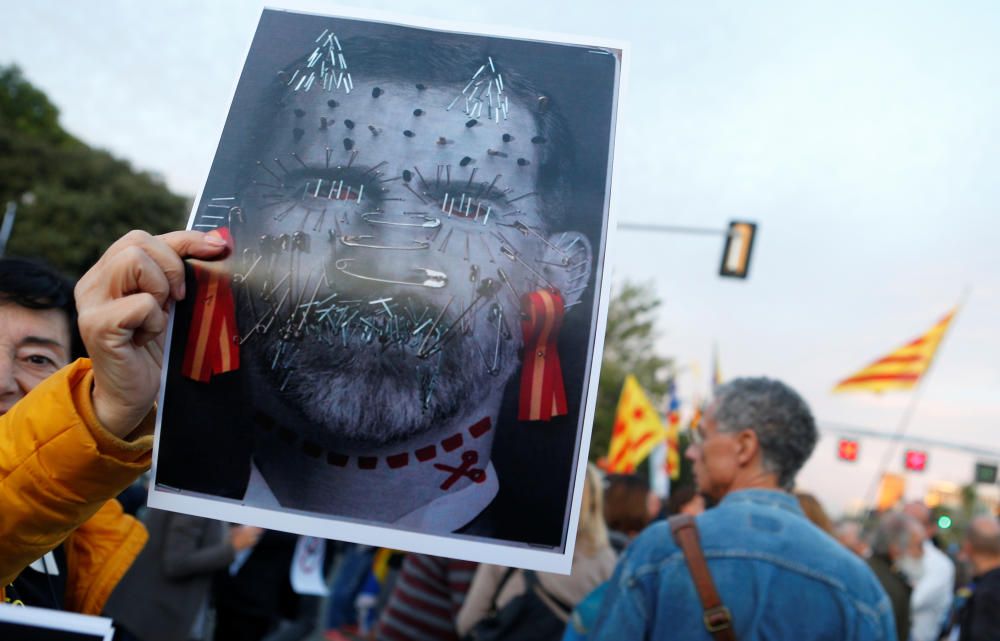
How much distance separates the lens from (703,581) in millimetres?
2264

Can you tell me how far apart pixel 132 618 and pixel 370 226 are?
12.7 feet

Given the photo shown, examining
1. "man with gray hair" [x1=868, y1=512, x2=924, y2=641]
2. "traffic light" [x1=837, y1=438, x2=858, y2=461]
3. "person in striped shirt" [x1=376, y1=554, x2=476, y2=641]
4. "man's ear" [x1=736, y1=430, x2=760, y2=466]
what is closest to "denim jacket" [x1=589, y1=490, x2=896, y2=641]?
"man's ear" [x1=736, y1=430, x2=760, y2=466]

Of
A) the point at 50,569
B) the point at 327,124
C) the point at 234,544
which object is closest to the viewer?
the point at 327,124

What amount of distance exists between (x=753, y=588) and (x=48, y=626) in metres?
1.81

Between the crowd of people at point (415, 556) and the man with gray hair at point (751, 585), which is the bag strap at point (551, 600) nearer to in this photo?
the crowd of people at point (415, 556)

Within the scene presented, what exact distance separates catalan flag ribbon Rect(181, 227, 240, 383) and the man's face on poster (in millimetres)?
22

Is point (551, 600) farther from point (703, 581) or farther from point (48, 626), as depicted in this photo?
point (48, 626)

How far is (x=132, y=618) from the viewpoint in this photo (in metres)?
4.34

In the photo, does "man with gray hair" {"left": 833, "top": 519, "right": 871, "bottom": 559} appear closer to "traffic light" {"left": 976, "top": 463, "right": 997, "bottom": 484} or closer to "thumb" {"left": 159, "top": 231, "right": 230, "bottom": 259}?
"thumb" {"left": 159, "top": 231, "right": 230, "bottom": 259}

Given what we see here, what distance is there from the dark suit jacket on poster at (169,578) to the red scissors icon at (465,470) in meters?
3.65

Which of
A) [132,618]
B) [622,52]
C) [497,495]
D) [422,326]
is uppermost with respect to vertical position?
[622,52]

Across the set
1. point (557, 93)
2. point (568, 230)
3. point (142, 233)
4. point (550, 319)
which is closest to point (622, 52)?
point (557, 93)

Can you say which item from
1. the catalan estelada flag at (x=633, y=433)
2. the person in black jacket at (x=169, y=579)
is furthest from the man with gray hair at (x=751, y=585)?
the catalan estelada flag at (x=633, y=433)

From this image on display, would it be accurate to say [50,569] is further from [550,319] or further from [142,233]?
[550,319]
